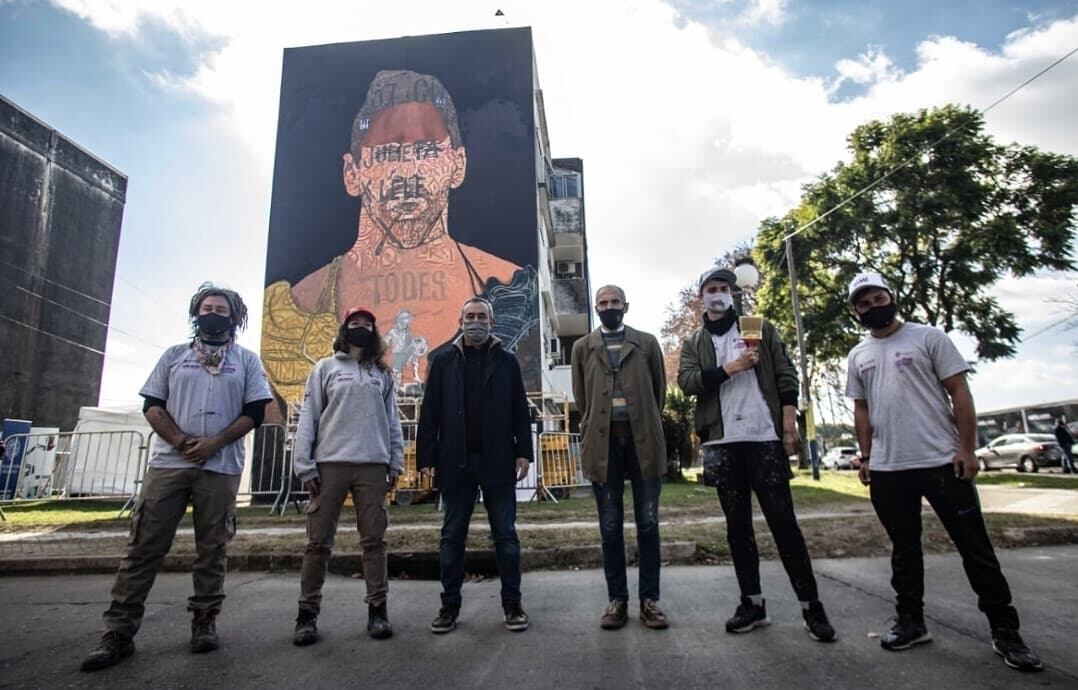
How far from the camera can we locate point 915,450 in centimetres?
308

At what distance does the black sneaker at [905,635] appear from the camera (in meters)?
2.79

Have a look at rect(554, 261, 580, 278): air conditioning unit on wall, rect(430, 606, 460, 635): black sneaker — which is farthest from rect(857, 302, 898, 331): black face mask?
rect(554, 261, 580, 278): air conditioning unit on wall

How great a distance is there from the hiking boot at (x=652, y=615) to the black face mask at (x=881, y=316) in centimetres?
203

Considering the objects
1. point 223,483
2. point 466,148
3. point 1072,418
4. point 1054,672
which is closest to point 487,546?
point 223,483

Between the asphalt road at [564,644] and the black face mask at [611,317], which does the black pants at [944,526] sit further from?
the black face mask at [611,317]

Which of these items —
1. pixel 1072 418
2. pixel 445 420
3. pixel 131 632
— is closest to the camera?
pixel 131 632

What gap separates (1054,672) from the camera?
2.43 meters

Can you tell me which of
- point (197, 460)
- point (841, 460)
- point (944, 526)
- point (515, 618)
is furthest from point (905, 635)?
point (841, 460)

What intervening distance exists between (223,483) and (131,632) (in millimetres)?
833

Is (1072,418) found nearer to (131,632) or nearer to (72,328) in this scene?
(131,632)

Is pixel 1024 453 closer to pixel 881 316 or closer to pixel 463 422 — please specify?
pixel 881 316

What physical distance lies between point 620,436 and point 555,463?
961 cm

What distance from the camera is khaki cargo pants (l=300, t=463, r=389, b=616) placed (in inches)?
137

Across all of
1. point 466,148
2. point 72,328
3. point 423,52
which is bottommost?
point 72,328
